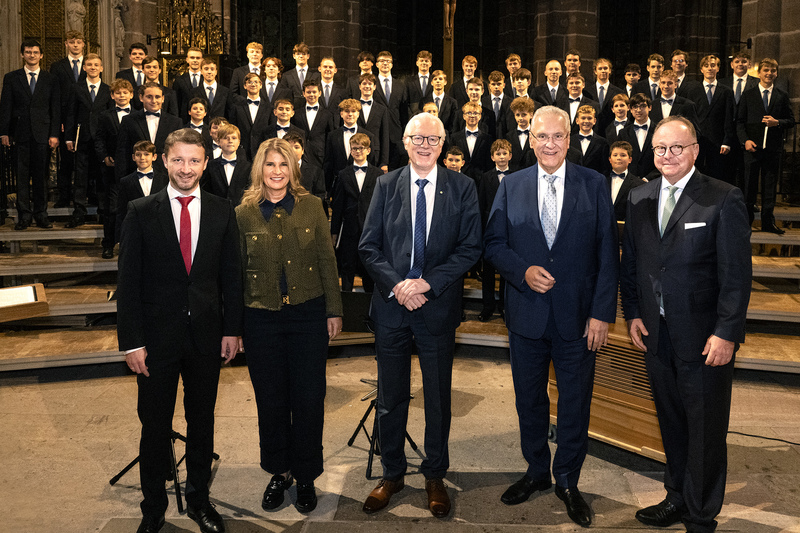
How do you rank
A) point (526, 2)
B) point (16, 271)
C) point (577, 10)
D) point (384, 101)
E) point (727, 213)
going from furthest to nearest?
point (526, 2) < point (577, 10) < point (384, 101) < point (16, 271) < point (727, 213)

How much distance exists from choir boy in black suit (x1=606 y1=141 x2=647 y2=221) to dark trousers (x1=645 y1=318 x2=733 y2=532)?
116 inches

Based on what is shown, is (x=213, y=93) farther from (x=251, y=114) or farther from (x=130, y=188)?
(x=130, y=188)

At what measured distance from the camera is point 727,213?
326 centimetres

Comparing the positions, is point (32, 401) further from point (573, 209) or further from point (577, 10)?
point (577, 10)

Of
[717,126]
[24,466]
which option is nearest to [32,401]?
[24,466]

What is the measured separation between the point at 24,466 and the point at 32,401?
1.20 metres

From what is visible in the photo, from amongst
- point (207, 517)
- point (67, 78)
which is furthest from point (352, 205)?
Result: point (207, 517)

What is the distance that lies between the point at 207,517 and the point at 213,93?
220 inches

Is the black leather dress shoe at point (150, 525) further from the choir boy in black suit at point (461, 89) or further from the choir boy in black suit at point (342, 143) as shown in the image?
the choir boy in black suit at point (461, 89)

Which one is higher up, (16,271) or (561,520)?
(16,271)

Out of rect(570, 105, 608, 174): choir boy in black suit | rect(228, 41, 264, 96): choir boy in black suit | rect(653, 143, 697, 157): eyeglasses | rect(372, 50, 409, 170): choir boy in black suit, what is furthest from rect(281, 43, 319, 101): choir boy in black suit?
rect(653, 143, 697, 157): eyeglasses

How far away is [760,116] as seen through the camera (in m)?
7.59

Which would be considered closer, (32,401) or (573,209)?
(573,209)

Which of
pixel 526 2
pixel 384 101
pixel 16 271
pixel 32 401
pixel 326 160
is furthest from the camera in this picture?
pixel 526 2
